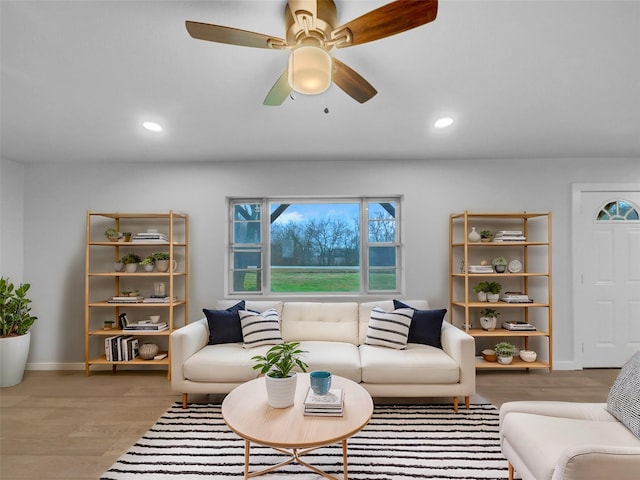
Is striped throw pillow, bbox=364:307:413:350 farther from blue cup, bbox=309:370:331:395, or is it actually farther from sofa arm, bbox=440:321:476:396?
blue cup, bbox=309:370:331:395

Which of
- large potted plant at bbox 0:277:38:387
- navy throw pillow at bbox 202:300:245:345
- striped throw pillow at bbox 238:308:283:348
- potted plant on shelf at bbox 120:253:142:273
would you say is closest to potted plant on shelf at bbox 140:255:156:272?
potted plant on shelf at bbox 120:253:142:273

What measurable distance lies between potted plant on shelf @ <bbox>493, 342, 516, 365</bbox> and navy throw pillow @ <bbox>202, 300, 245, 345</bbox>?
2596 millimetres

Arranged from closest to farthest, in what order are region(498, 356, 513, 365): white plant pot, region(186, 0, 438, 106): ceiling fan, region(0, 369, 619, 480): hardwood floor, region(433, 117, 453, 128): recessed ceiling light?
region(186, 0, 438, 106): ceiling fan < region(0, 369, 619, 480): hardwood floor < region(433, 117, 453, 128): recessed ceiling light < region(498, 356, 513, 365): white plant pot

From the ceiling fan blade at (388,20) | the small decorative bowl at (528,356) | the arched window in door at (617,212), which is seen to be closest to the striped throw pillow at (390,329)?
the small decorative bowl at (528,356)

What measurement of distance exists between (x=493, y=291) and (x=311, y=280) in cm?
197

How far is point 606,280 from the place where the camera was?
3816 millimetres

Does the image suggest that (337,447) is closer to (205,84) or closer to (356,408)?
(356,408)

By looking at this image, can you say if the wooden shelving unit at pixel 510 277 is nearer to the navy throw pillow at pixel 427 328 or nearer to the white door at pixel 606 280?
the white door at pixel 606 280

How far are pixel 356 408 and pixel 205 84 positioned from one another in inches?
97.1

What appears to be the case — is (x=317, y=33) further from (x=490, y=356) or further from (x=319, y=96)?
(x=490, y=356)

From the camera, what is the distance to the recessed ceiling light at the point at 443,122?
121 inches

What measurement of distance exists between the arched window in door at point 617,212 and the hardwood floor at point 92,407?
1.67 m

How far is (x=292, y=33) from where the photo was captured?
1.65 m

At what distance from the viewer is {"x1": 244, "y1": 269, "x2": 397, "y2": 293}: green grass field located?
4059mm
